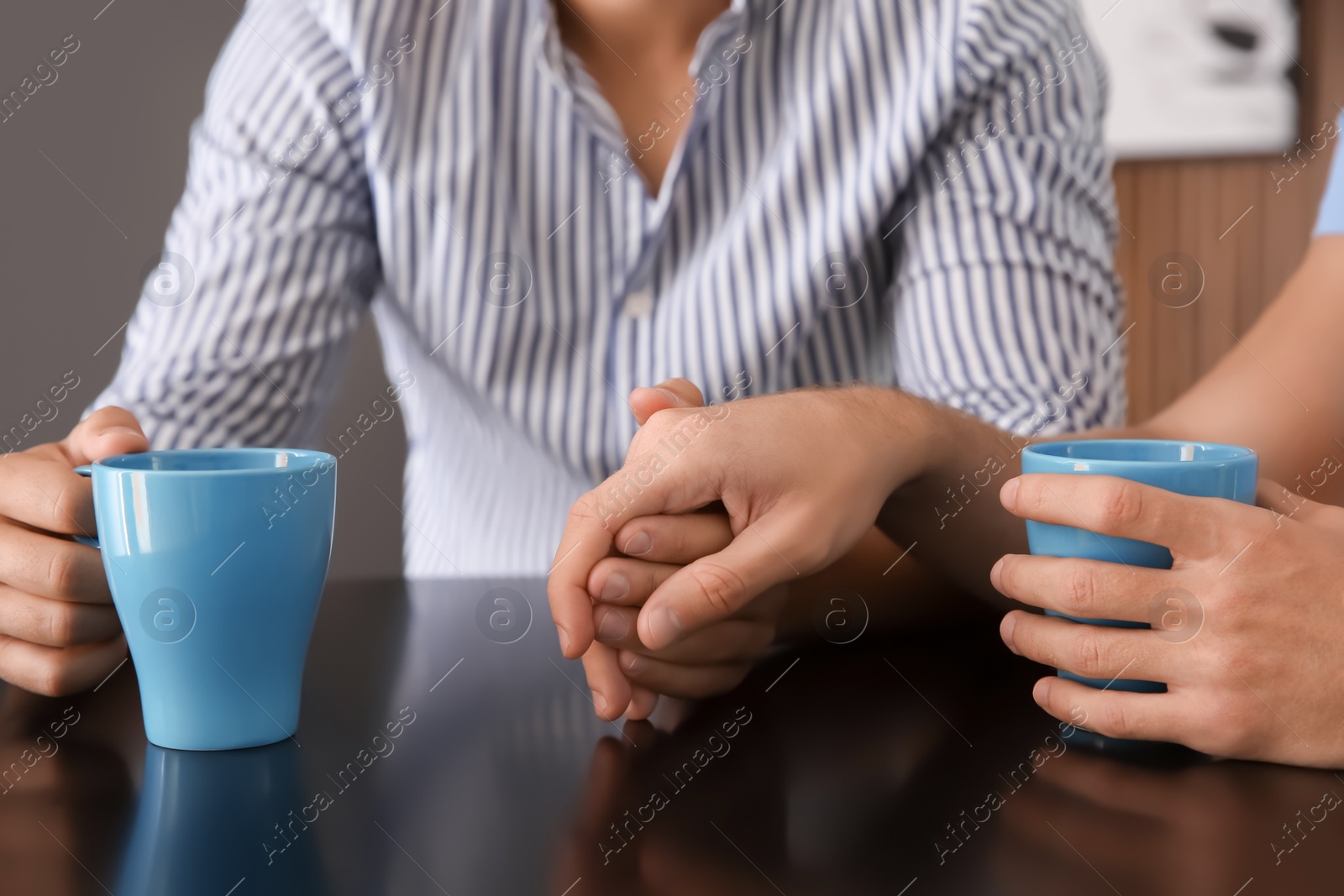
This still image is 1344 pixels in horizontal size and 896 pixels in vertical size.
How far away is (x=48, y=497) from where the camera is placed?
0.58 metres

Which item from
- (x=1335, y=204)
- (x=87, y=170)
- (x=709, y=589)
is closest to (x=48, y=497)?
(x=709, y=589)

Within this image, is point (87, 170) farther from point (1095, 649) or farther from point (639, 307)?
point (1095, 649)

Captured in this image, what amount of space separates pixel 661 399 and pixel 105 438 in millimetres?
308

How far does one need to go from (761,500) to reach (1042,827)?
207 mm

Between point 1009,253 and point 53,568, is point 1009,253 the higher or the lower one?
the lower one

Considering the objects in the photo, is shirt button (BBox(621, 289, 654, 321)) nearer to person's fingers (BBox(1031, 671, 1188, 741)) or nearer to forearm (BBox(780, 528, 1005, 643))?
forearm (BBox(780, 528, 1005, 643))

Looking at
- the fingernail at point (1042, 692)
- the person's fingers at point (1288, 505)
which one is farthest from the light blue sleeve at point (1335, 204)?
the fingernail at point (1042, 692)

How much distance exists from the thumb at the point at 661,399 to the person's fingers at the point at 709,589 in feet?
0.33

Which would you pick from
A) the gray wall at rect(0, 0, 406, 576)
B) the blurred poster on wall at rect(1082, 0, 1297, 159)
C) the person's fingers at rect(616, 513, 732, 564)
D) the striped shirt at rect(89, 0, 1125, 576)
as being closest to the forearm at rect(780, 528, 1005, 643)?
the person's fingers at rect(616, 513, 732, 564)

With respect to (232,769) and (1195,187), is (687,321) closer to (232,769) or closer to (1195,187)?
(232,769)

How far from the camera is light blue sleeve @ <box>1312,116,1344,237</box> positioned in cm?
98

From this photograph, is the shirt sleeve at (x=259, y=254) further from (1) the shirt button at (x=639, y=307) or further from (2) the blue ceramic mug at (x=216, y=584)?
(2) the blue ceramic mug at (x=216, y=584)

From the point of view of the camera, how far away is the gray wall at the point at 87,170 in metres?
2.05

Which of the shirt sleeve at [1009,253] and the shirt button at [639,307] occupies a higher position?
the shirt button at [639,307]
